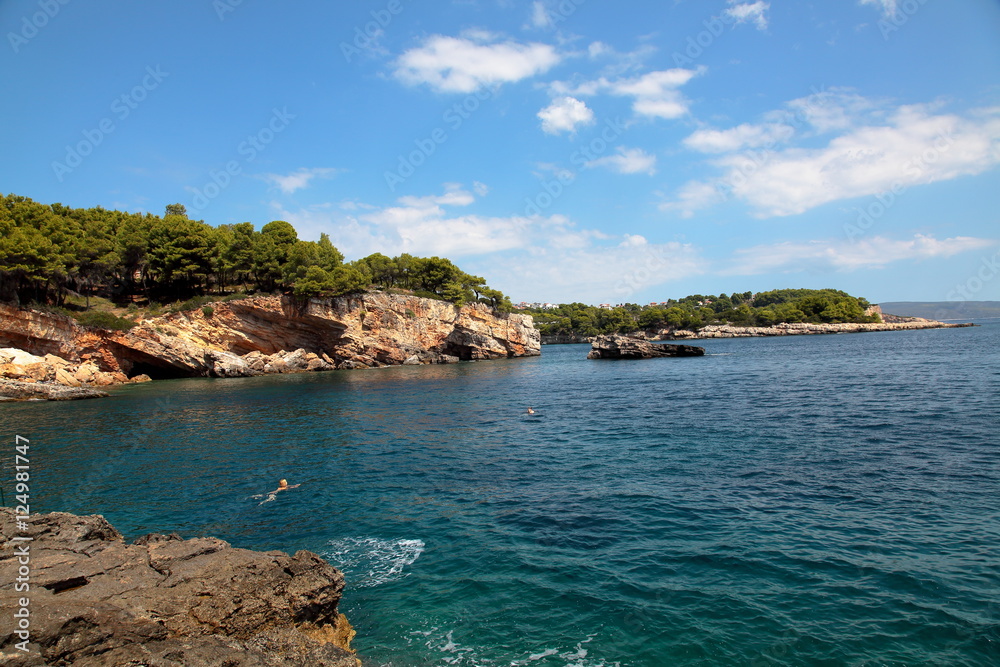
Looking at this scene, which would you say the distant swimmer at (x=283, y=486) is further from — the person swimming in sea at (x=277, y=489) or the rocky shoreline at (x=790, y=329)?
the rocky shoreline at (x=790, y=329)

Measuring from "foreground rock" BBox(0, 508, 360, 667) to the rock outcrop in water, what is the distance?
141 feet

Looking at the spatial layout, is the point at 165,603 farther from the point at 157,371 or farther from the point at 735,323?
the point at 735,323

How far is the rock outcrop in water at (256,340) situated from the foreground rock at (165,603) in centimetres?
4283

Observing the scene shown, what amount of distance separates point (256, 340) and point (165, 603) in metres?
60.5

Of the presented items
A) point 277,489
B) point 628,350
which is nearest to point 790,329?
point 628,350

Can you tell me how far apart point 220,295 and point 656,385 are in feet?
171

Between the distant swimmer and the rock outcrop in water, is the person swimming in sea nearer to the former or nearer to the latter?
the distant swimmer

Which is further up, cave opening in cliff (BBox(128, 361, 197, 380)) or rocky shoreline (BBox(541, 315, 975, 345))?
rocky shoreline (BBox(541, 315, 975, 345))

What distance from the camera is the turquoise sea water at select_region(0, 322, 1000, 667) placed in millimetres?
7961

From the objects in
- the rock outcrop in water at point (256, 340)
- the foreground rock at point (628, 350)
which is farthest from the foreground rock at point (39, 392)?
the foreground rock at point (628, 350)

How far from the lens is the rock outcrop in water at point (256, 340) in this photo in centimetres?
4381

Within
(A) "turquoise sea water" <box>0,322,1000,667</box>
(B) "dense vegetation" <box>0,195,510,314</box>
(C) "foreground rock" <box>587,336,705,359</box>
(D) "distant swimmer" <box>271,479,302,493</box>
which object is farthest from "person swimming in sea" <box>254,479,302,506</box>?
(C) "foreground rock" <box>587,336,705,359</box>

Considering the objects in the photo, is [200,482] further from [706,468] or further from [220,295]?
[220,295]

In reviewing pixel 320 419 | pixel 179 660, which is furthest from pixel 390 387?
pixel 179 660
